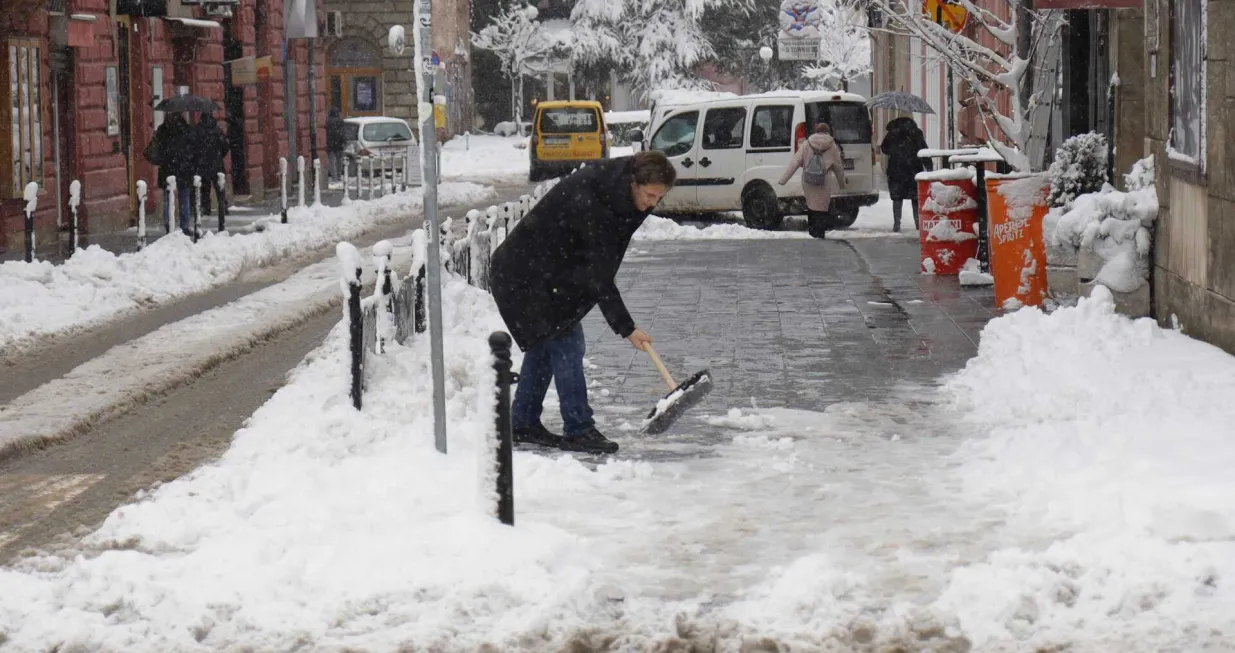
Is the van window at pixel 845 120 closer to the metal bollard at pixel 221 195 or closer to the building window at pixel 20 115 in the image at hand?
the metal bollard at pixel 221 195

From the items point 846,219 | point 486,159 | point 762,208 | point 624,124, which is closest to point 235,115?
point 762,208

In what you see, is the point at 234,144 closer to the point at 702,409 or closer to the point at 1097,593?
the point at 702,409

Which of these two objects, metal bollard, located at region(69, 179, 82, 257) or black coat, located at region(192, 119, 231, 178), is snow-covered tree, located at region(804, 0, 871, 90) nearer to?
black coat, located at region(192, 119, 231, 178)

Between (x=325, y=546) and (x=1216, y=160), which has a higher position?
(x=1216, y=160)

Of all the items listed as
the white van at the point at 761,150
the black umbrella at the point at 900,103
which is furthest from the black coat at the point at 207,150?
the black umbrella at the point at 900,103

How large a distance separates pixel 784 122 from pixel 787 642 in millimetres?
18484

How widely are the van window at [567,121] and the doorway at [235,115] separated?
832 centimetres

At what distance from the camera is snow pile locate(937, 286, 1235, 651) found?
5723 millimetres

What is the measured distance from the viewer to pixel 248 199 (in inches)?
1286

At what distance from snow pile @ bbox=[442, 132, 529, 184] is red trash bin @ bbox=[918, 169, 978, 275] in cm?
2370

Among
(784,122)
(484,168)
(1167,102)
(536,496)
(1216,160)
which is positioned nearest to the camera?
(536,496)

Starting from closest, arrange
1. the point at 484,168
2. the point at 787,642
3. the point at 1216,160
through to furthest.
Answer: the point at 787,642
the point at 1216,160
the point at 484,168

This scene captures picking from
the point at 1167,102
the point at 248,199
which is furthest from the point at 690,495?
the point at 248,199

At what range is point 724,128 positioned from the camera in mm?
24000
